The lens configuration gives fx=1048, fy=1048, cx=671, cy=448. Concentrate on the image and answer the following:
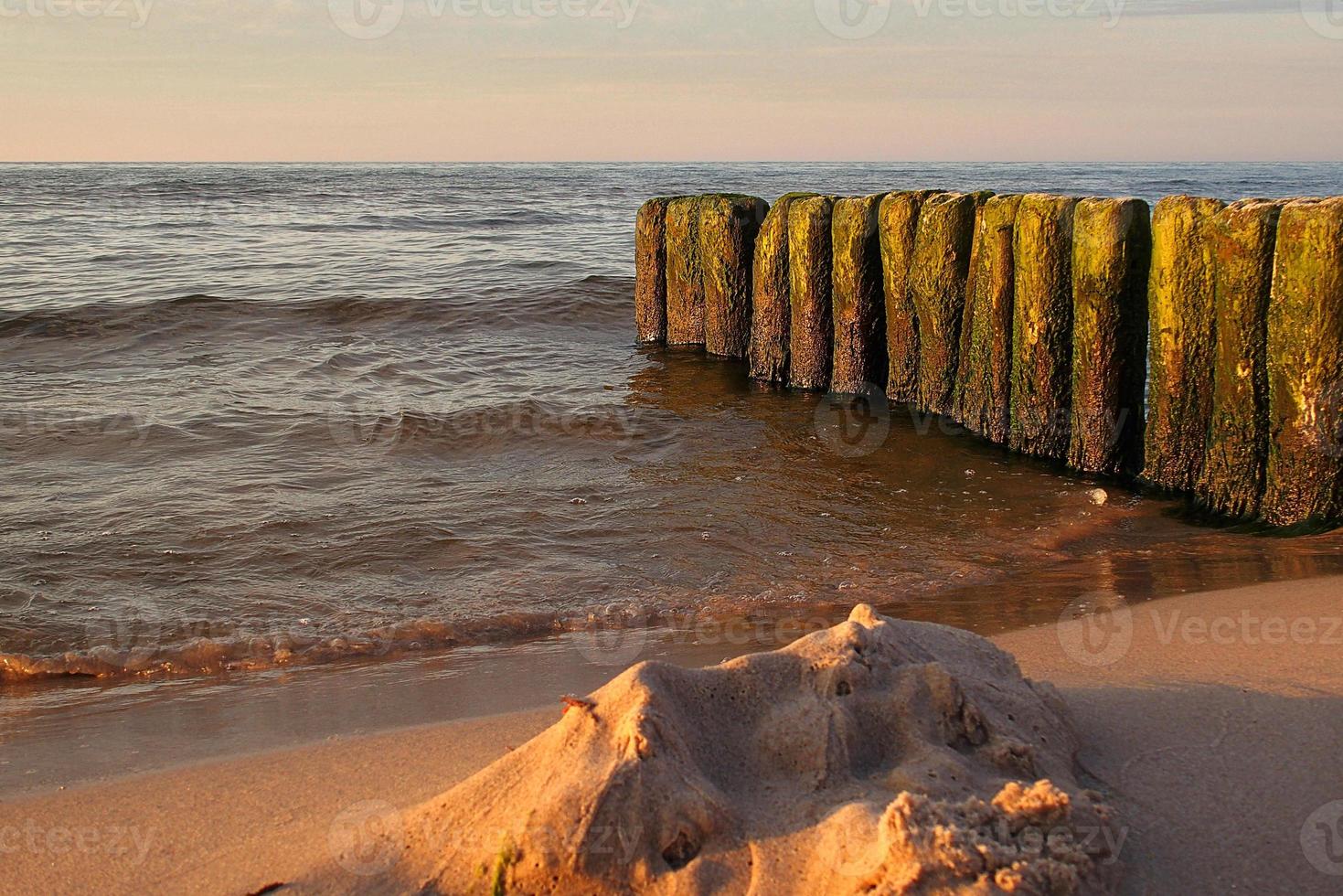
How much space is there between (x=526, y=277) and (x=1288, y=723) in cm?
1429

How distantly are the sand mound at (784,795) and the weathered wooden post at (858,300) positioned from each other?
20.0 ft

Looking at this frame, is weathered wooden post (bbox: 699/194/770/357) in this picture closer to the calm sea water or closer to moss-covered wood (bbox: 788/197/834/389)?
A: the calm sea water

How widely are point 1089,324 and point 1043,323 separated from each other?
0.36m

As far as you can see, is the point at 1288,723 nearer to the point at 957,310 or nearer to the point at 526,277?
the point at 957,310

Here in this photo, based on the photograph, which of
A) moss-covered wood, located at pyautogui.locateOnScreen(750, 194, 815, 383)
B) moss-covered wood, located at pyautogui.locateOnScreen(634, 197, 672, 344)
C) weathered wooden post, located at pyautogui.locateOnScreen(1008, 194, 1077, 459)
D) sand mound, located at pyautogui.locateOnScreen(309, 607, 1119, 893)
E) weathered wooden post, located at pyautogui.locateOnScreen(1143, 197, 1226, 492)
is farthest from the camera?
moss-covered wood, located at pyautogui.locateOnScreen(634, 197, 672, 344)

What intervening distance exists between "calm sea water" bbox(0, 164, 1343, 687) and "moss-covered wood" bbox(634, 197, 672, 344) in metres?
0.42

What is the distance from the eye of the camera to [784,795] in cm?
234

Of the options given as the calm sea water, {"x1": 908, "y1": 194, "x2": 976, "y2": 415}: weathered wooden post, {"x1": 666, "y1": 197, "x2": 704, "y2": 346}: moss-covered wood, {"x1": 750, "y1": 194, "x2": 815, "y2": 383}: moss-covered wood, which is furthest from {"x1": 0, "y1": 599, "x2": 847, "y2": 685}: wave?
{"x1": 666, "y1": 197, "x2": 704, "y2": 346}: moss-covered wood

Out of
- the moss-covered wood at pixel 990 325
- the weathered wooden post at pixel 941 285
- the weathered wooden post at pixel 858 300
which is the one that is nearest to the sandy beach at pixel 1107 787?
the moss-covered wood at pixel 990 325

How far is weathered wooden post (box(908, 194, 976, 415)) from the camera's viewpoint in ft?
24.7

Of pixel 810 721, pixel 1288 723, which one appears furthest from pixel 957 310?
pixel 810 721

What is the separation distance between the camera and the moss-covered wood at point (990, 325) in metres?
7.05

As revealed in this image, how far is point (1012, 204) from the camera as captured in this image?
6977 millimetres

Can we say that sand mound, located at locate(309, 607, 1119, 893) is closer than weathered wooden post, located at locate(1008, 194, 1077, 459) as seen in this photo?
Yes
